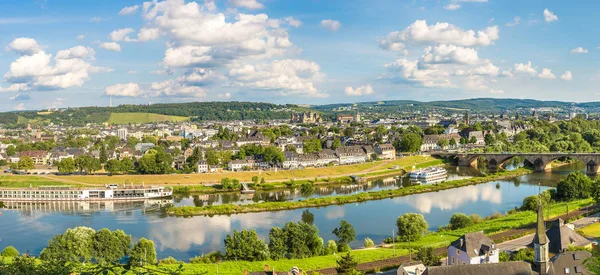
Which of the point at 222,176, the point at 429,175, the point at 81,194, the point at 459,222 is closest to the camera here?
the point at 459,222

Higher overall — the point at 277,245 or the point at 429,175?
the point at 277,245

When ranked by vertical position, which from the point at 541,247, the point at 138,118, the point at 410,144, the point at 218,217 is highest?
the point at 138,118

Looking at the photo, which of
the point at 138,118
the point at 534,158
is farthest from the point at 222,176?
the point at 138,118

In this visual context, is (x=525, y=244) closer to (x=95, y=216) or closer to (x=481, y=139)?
(x=95, y=216)

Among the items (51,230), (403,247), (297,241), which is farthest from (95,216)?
(403,247)

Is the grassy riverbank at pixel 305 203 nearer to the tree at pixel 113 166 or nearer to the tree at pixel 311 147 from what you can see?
the tree at pixel 113 166

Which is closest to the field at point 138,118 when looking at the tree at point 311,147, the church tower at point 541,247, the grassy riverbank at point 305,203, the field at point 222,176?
the tree at point 311,147

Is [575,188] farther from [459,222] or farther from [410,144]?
[410,144]
